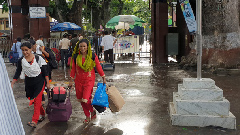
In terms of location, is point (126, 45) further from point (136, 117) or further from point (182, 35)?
point (136, 117)

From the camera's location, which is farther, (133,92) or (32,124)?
(133,92)


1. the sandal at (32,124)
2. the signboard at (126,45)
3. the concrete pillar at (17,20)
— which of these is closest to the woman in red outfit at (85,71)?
the sandal at (32,124)

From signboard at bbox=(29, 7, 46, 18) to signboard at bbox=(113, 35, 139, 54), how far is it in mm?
4549

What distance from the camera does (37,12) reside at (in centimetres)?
1809

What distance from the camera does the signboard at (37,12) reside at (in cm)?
1798

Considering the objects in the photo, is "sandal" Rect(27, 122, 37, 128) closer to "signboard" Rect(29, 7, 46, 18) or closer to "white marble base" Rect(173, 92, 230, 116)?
Answer: "white marble base" Rect(173, 92, 230, 116)

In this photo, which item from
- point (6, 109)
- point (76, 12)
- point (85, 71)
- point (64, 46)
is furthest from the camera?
point (76, 12)

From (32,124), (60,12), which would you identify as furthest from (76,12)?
(32,124)

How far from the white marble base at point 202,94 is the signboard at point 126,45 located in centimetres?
1209

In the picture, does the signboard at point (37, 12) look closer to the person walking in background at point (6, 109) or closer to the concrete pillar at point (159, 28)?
the concrete pillar at point (159, 28)

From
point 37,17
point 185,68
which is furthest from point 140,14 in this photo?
point 185,68

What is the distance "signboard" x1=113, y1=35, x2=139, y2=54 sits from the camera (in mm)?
17500

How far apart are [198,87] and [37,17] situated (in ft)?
46.5

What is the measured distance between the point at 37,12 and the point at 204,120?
14599mm
